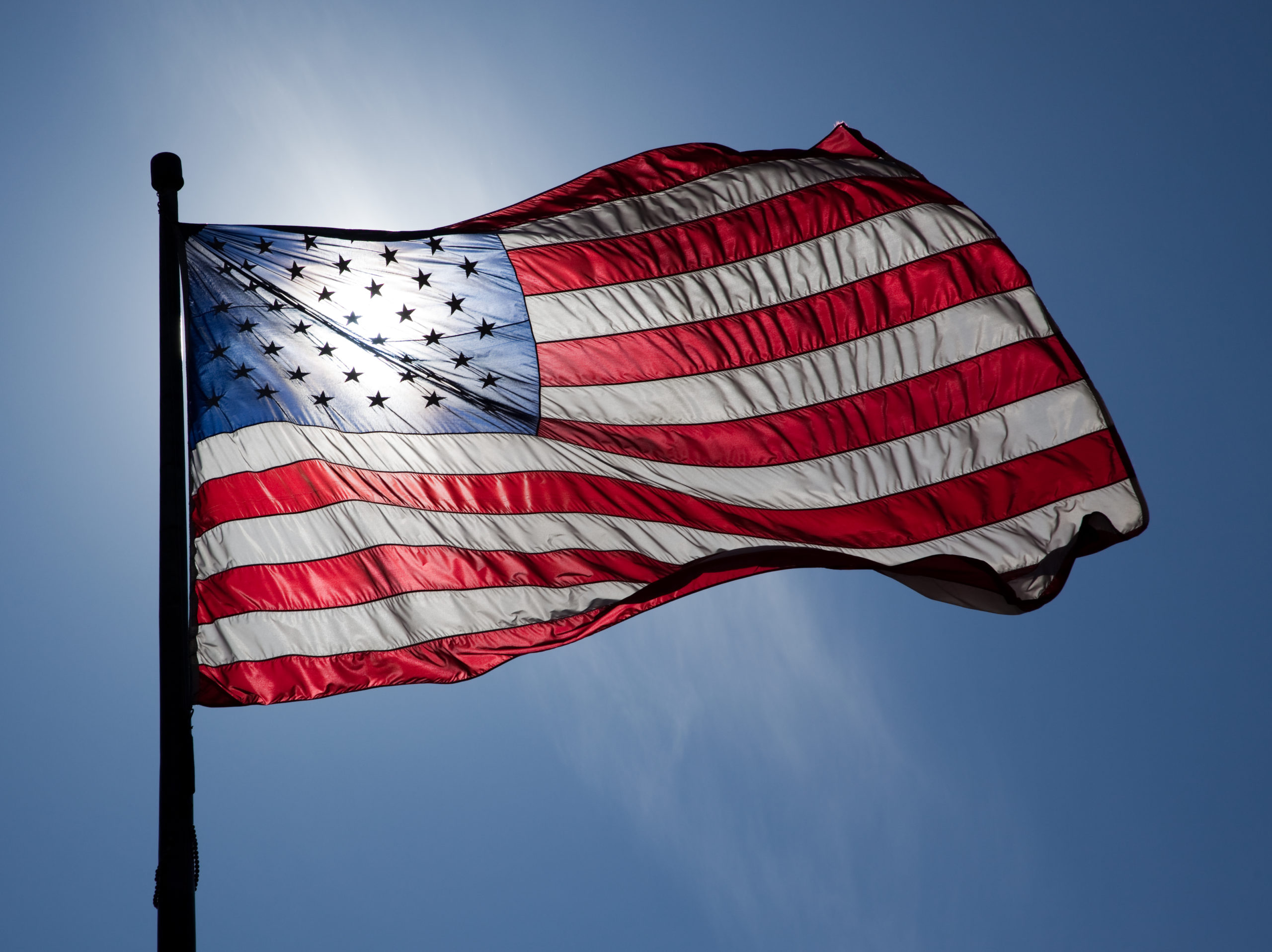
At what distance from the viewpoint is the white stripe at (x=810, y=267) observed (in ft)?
38.0

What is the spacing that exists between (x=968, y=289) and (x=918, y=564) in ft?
10.0

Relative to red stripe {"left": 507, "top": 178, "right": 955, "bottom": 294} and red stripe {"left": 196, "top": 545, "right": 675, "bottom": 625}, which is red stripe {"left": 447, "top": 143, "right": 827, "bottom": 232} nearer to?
red stripe {"left": 507, "top": 178, "right": 955, "bottom": 294}

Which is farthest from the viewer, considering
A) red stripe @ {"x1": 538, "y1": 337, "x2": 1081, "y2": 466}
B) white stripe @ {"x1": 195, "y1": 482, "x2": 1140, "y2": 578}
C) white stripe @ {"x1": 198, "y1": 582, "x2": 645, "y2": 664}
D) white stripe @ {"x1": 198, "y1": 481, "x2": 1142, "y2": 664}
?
red stripe @ {"x1": 538, "y1": 337, "x2": 1081, "y2": 466}

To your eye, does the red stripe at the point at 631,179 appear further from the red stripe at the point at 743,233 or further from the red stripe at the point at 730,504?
the red stripe at the point at 730,504

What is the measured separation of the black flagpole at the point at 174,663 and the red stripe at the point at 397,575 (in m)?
1.06

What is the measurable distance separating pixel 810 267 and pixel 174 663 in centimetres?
692

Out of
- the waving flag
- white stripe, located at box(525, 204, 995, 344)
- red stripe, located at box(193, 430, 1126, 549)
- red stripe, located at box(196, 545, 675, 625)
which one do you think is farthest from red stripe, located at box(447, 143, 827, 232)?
red stripe, located at box(196, 545, 675, 625)

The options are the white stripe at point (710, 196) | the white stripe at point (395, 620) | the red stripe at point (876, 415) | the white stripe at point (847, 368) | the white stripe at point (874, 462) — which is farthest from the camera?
the white stripe at point (710, 196)

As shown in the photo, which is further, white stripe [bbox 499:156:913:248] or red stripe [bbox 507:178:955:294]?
white stripe [bbox 499:156:913:248]

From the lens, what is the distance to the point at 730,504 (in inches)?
428

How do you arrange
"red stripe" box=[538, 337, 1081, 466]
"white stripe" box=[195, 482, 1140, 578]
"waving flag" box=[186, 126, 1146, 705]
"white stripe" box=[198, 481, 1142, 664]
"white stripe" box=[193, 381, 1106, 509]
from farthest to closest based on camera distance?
"red stripe" box=[538, 337, 1081, 466] → "white stripe" box=[193, 381, 1106, 509] → "waving flag" box=[186, 126, 1146, 705] → "white stripe" box=[195, 482, 1140, 578] → "white stripe" box=[198, 481, 1142, 664]

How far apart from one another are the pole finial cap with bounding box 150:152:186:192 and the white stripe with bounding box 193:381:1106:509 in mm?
3065

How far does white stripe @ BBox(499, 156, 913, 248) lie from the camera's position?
11.6 meters

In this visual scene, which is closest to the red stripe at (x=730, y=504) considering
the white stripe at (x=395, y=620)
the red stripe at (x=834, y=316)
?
the white stripe at (x=395, y=620)
